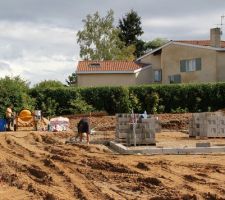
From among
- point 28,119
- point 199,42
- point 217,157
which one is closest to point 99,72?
point 199,42

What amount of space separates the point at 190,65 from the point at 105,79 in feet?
25.3

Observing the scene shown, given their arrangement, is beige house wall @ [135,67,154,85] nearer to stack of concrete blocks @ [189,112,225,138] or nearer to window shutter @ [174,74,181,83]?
window shutter @ [174,74,181,83]

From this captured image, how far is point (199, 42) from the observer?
53.2 m

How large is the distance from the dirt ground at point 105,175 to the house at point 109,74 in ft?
104

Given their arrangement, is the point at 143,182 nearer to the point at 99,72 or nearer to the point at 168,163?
the point at 168,163

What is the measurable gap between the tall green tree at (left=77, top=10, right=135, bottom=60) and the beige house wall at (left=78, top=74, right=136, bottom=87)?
15822 mm

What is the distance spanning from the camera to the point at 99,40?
68938 mm

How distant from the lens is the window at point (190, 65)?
50.2 meters

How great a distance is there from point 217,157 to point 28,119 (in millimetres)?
16747

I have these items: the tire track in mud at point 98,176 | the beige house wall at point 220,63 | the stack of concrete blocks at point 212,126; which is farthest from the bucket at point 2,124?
the beige house wall at point 220,63

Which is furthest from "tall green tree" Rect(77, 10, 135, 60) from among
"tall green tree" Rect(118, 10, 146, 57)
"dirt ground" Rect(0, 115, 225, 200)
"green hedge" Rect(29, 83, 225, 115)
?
"dirt ground" Rect(0, 115, 225, 200)

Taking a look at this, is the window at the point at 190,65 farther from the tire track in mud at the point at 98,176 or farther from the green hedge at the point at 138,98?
the tire track in mud at the point at 98,176

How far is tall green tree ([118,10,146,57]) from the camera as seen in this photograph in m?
77.3

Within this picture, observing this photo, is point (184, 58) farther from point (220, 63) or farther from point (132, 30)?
point (132, 30)
